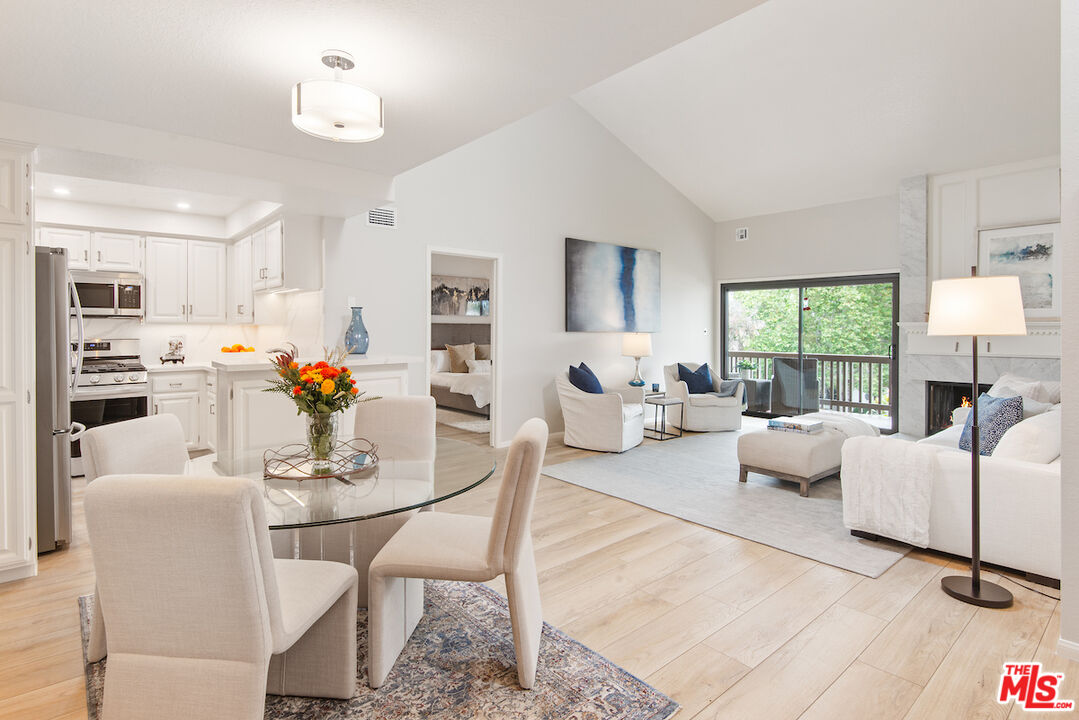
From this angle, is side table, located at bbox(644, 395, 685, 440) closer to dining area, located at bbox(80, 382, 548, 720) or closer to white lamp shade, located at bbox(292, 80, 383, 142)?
dining area, located at bbox(80, 382, 548, 720)

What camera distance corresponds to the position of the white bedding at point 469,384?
22.9ft

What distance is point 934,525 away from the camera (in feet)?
9.74

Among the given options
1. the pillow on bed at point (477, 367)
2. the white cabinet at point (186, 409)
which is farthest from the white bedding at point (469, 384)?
the white cabinet at point (186, 409)

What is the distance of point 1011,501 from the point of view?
2.68 m

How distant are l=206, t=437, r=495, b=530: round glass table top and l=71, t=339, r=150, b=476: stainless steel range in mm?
3052

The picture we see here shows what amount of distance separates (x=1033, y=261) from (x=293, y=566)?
672 cm

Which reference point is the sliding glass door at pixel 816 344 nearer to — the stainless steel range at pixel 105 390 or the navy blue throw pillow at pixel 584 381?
the navy blue throw pillow at pixel 584 381

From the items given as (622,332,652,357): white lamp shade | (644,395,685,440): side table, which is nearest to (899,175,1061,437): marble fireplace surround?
(644,395,685,440): side table

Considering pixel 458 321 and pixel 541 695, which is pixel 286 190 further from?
pixel 458 321

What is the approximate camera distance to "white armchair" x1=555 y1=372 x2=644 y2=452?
5.48m

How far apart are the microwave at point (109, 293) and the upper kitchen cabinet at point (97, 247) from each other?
0.15 metres

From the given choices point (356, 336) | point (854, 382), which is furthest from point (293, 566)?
point (854, 382)

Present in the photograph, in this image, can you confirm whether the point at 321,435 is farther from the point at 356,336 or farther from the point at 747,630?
the point at 356,336

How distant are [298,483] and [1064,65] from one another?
3.02 m
